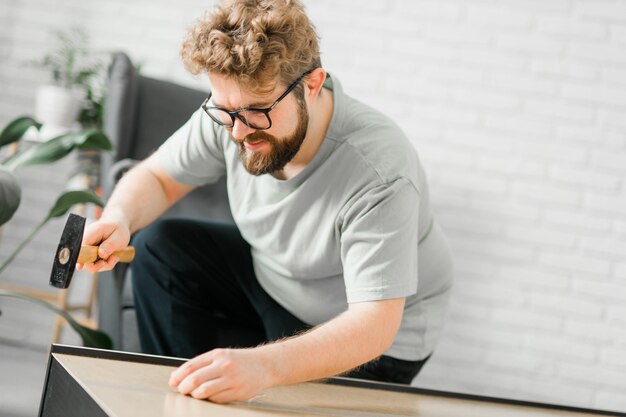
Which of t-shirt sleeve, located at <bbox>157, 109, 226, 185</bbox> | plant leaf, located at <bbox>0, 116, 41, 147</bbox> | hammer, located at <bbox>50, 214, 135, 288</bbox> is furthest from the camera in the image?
plant leaf, located at <bbox>0, 116, 41, 147</bbox>

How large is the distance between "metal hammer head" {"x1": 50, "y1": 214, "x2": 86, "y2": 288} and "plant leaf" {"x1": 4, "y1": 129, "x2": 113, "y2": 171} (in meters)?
0.62

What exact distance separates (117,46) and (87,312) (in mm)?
1028

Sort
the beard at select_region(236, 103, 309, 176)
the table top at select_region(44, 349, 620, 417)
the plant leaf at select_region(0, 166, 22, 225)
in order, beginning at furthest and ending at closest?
the plant leaf at select_region(0, 166, 22, 225), the beard at select_region(236, 103, 309, 176), the table top at select_region(44, 349, 620, 417)

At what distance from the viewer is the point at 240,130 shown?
1.48 metres

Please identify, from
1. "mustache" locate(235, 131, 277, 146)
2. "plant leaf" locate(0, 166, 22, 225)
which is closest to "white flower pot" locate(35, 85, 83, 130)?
"plant leaf" locate(0, 166, 22, 225)

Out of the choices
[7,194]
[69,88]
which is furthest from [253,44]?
[69,88]

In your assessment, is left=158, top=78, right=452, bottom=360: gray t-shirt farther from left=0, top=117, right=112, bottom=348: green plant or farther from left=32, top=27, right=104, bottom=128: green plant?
left=32, top=27, right=104, bottom=128: green plant

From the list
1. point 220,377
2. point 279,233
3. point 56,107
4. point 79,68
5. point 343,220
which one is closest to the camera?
point 220,377

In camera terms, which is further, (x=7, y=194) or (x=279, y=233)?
(x=279, y=233)

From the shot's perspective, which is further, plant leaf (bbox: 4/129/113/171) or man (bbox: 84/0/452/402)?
plant leaf (bbox: 4/129/113/171)

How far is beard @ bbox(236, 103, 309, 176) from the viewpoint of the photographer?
1517 mm

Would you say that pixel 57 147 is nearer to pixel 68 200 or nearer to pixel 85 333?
pixel 68 200

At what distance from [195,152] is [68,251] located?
59 centimetres

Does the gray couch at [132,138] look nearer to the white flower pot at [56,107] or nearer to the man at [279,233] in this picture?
the man at [279,233]
